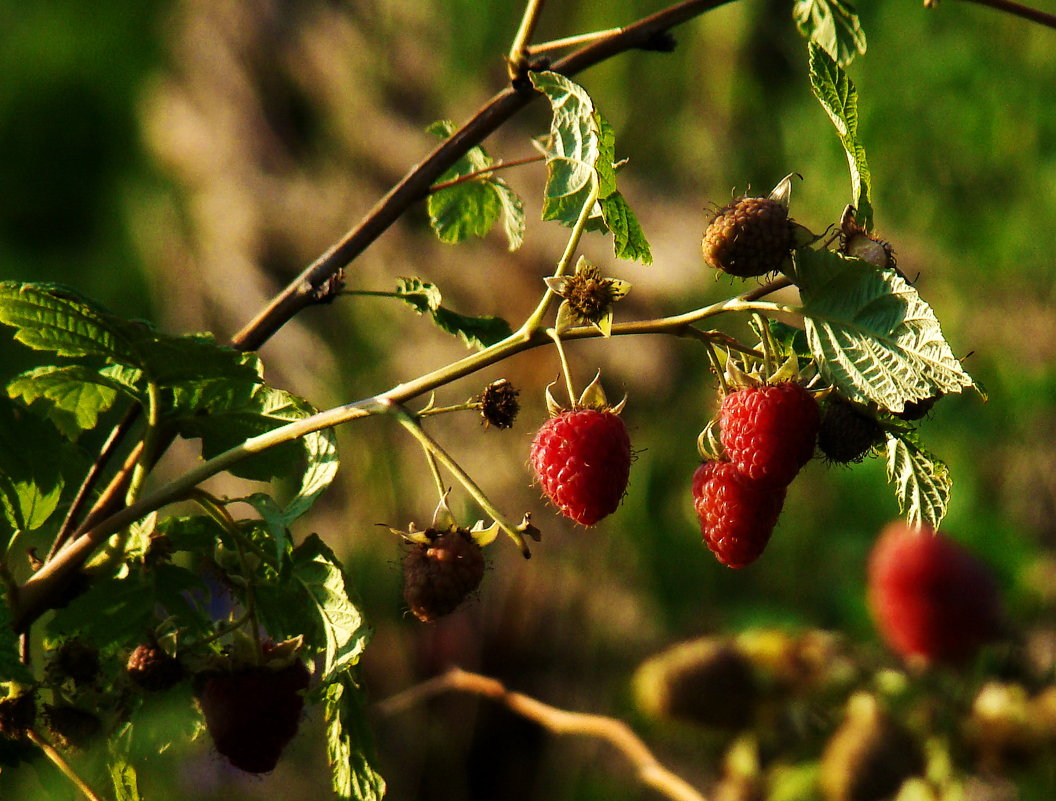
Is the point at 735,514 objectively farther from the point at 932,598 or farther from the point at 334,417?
the point at 932,598

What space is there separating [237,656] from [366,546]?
1.85 m

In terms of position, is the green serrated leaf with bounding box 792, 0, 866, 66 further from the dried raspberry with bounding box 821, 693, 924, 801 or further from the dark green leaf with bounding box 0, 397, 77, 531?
the dried raspberry with bounding box 821, 693, 924, 801

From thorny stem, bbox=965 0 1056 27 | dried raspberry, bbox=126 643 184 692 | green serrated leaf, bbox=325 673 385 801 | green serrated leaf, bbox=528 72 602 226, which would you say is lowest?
green serrated leaf, bbox=325 673 385 801

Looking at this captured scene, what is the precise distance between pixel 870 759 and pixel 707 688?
0.19 meters

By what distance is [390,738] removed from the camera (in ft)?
7.85

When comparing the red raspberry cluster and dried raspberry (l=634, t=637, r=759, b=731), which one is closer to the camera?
the red raspberry cluster

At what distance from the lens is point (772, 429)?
1.50 ft

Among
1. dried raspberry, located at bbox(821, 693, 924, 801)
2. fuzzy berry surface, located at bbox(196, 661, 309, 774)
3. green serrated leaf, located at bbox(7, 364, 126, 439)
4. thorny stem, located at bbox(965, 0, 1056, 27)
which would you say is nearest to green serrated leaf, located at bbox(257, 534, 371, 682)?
fuzzy berry surface, located at bbox(196, 661, 309, 774)

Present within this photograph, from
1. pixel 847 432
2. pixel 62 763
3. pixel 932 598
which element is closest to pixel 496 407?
pixel 847 432

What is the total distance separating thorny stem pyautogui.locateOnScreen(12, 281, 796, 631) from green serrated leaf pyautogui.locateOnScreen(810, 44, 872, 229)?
5 cm

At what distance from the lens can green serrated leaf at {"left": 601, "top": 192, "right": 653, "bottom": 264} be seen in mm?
472

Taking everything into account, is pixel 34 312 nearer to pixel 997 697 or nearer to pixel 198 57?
pixel 997 697

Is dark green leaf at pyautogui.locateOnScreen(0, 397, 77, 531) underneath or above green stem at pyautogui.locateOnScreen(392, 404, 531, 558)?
underneath

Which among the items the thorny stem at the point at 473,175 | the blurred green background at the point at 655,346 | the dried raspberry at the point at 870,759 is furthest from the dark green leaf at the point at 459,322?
the blurred green background at the point at 655,346
